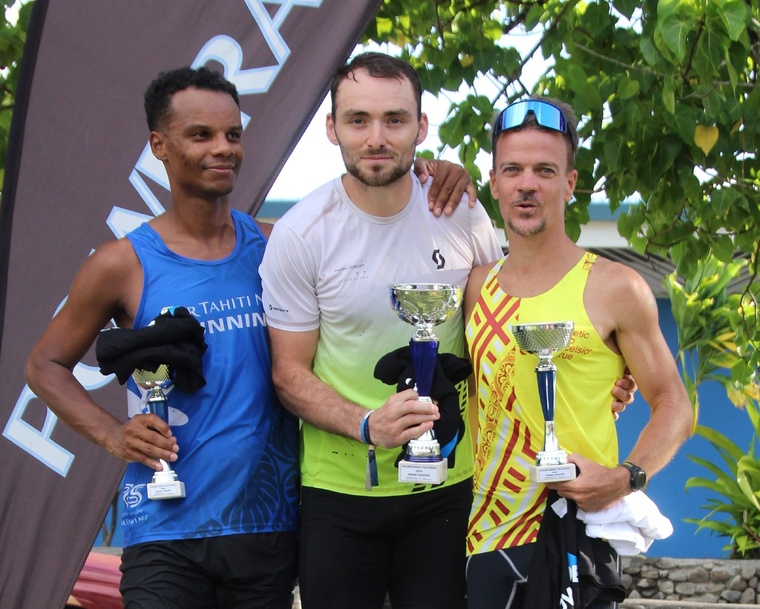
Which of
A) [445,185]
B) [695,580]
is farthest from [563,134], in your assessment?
[695,580]

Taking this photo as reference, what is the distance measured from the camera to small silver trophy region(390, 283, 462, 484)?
9.98ft

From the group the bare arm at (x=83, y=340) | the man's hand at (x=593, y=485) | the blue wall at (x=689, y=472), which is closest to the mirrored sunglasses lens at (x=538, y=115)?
the man's hand at (x=593, y=485)

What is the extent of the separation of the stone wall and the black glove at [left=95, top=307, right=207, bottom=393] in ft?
23.5

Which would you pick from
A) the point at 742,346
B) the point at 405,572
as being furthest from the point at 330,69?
the point at 742,346

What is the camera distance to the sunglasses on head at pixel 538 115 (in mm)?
3225

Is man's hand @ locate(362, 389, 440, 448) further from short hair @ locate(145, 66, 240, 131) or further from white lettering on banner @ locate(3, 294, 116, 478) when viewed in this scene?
white lettering on banner @ locate(3, 294, 116, 478)

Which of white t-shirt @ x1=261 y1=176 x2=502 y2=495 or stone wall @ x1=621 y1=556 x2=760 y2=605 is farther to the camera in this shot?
stone wall @ x1=621 y1=556 x2=760 y2=605

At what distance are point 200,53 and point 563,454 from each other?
6.47 ft

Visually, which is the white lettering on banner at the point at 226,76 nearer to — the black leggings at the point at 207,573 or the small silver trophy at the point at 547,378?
the black leggings at the point at 207,573

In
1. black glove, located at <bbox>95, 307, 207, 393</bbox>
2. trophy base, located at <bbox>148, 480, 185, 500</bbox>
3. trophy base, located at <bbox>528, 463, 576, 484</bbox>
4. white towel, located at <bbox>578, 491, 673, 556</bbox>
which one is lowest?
trophy base, located at <bbox>148, 480, 185, 500</bbox>

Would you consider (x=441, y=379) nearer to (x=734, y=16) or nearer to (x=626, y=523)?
(x=626, y=523)

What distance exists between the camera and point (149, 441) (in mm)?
3270

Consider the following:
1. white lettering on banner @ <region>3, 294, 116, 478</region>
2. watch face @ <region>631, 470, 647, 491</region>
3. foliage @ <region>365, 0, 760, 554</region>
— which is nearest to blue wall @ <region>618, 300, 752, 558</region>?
foliage @ <region>365, 0, 760, 554</region>

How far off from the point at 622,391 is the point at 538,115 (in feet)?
2.57
